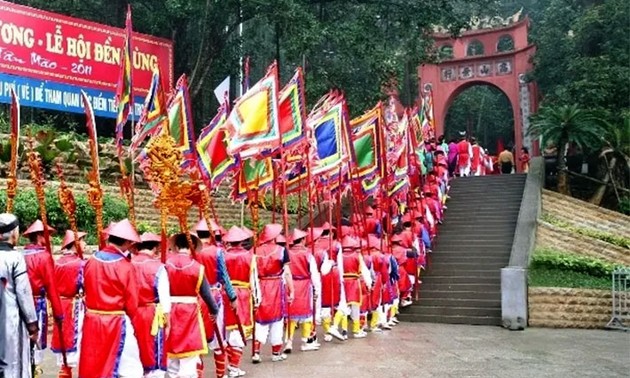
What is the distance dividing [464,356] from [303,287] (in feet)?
7.58

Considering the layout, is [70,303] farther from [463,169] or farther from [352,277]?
[463,169]

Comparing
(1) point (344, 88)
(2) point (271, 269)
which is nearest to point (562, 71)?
(1) point (344, 88)

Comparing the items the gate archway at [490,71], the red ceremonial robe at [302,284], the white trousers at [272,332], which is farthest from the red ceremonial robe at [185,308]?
the gate archway at [490,71]

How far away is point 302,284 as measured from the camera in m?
9.64

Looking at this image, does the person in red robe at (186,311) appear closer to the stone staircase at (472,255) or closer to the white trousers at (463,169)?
the stone staircase at (472,255)

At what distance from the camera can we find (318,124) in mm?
11391

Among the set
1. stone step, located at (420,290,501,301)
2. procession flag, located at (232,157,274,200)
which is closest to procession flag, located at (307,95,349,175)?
procession flag, located at (232,157,274,200)

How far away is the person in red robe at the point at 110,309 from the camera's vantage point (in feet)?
18.6

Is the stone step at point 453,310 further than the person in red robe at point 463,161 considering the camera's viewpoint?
No

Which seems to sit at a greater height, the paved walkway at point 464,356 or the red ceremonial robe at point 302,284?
the red ceremonial robe at point 302,284

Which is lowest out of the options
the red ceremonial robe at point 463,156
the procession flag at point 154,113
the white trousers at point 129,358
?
the white trousers at point 129,358

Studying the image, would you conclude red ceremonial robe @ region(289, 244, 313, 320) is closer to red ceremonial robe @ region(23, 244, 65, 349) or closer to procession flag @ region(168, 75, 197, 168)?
procession flag @ region(168, 75, 197, 168)

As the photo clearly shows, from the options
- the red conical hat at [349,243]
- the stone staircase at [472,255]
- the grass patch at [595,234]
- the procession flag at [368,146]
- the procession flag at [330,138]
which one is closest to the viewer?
the red conical hat at [349,243]

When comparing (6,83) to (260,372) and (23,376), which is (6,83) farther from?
(23,376)
